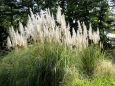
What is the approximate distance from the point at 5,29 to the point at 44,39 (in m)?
11.8

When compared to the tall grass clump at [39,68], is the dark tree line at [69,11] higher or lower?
higher

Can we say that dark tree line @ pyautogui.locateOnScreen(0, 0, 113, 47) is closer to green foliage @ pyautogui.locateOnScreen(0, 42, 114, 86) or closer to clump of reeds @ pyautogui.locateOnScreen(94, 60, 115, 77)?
clump of reeds @ pyautogui.locateOnScreen(94, 60, 115, 77)

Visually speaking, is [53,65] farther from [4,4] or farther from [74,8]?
[4,4]

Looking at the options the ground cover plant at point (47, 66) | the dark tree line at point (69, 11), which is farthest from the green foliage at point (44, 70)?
the dark tree line at point (69, 11)

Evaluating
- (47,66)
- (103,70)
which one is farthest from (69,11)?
(47,66)

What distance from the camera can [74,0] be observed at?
49.3ft

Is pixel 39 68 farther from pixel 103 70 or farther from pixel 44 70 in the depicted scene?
pixel 103 70

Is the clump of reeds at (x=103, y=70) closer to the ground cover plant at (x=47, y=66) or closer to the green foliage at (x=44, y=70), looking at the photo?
the ground cover plant at (x=47, y=66)

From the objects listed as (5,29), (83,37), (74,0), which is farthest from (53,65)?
(74,0)

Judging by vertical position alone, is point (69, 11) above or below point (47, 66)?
above

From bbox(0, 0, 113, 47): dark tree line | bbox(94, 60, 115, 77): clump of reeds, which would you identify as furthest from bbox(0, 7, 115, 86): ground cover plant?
bbox(0, 0, 113, 47): dark tree line

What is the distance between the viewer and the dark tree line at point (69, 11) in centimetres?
1377

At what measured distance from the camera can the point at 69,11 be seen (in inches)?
590

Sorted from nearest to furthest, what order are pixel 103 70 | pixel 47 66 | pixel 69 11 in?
pixel 47 66
pixel 103 70
pixel 69 11
